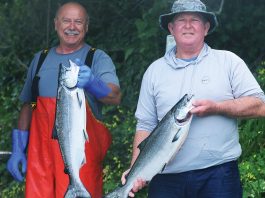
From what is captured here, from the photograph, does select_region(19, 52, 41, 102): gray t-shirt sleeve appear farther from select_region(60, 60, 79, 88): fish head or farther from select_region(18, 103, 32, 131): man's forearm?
select_region(60, 60, 79, 88): fish head

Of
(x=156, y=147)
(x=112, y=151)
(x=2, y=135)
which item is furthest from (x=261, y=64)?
(x=156, y=147)

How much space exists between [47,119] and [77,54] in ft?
1.70

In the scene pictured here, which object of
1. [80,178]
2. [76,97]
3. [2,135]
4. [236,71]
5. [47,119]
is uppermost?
[236,71]

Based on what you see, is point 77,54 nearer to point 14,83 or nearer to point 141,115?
point 141,115

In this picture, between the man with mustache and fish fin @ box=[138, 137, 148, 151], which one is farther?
the man with mustache

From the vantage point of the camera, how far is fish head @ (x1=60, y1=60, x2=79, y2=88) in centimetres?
460

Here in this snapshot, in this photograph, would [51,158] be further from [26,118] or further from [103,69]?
[103,69]

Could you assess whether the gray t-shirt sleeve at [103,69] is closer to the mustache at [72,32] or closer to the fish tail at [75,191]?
the mustache at [72,32]

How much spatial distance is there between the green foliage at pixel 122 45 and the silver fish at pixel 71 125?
1.94 meters

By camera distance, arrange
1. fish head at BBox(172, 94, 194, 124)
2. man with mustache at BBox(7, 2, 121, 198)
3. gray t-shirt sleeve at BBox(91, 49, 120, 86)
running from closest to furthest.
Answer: fish head at BBox(172, 94, 194, 124) → gray t-shirt sleeve at BBox(91, 49, 120, 86) → man with mustache at BBox(7, 2, 121, 198)

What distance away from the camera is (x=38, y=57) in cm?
542

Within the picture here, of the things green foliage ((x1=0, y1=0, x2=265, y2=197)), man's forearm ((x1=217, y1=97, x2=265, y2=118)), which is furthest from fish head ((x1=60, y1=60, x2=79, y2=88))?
green foliage ((x1=0, y1=0, x2=265, y2=197))

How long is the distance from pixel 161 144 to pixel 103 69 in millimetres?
959

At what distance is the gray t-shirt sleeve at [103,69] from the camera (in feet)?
16.7
